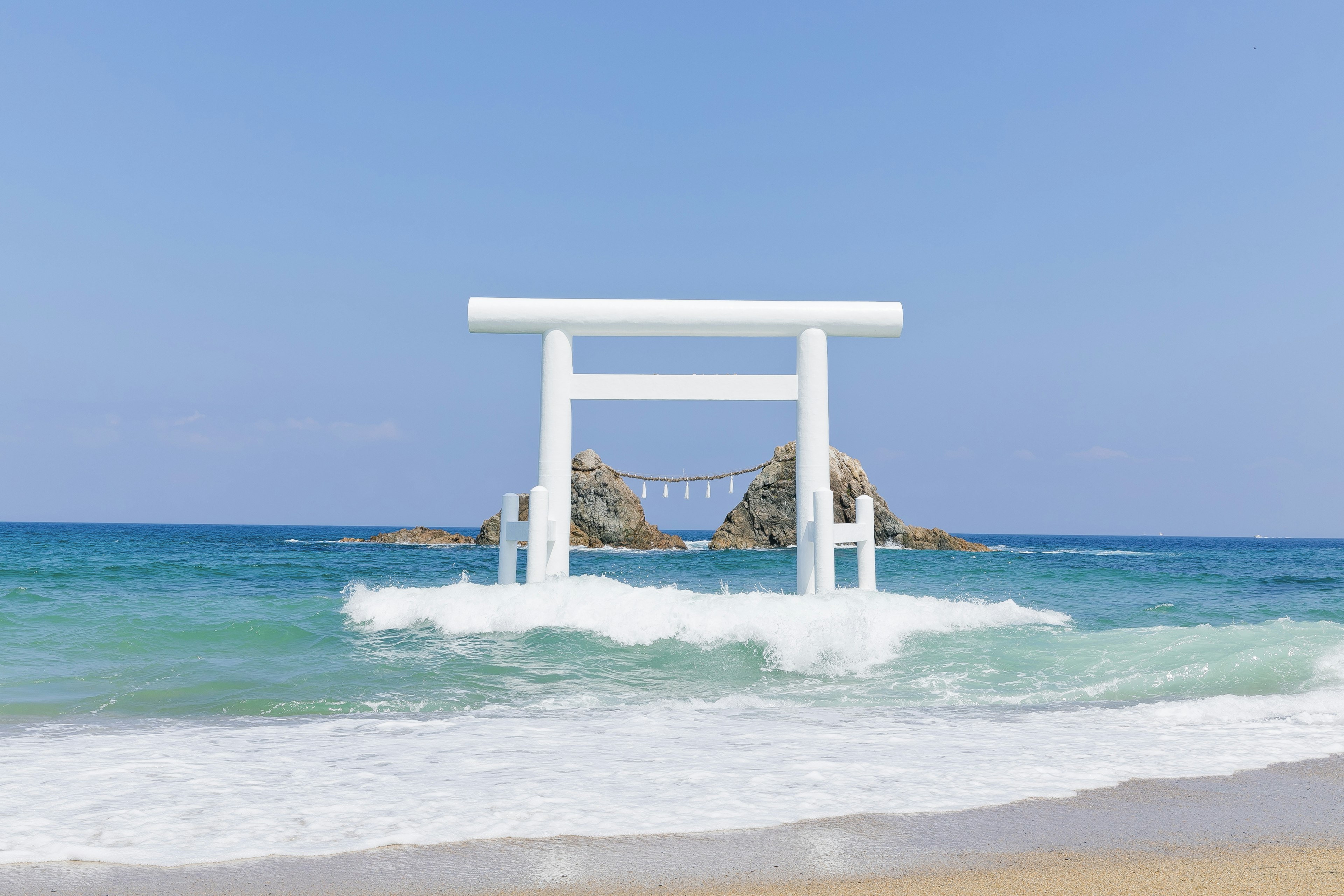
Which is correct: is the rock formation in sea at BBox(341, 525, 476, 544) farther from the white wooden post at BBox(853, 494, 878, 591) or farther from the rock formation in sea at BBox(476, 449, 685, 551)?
the white wooden post at BBox(853, 494, 878, 591)

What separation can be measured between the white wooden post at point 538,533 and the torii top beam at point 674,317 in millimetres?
1496

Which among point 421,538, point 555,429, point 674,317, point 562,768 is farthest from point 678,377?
point 421,538

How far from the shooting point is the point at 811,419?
7.65 meters

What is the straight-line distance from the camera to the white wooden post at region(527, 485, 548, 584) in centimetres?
729

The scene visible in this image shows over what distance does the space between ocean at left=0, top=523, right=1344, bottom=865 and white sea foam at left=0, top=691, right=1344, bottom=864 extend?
0.06 feet

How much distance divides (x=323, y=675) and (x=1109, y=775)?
5138 millimetres

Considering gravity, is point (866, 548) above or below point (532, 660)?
above

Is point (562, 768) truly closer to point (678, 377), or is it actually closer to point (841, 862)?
point (841, 862)

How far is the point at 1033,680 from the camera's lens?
6.31m

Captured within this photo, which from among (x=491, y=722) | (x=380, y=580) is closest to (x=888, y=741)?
(x=491, y=722)

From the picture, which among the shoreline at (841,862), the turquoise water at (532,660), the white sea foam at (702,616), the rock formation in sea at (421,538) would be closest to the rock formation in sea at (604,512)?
the rock formation in sea at (421,538)

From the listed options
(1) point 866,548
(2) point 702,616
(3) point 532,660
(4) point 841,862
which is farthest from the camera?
(1) point 866,548

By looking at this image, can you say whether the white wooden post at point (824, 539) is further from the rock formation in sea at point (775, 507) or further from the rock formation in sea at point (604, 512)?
the rock formation in sea at point (604, 512)

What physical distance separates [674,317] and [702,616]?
263 cm
